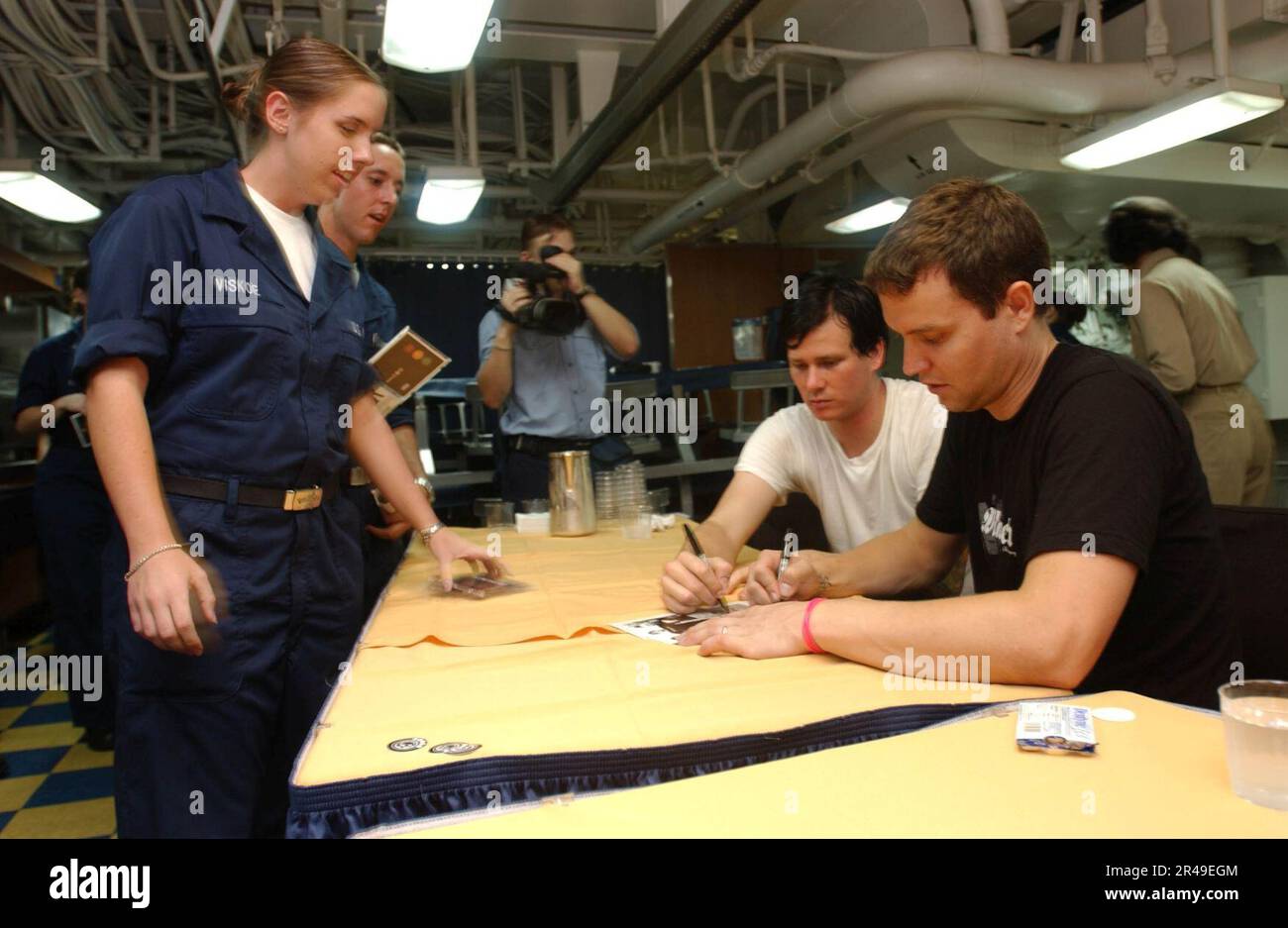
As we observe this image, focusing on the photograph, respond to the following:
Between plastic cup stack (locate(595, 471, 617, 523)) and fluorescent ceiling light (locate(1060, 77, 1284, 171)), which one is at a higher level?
fluorescent ceiling light (locate(1060, 77, 1284, 171))

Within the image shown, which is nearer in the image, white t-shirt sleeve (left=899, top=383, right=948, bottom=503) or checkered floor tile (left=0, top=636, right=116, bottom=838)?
white t-shirt sleeve (left=899, top=383, right=948, bottom=503)

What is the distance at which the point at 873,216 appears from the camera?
6.38 meters

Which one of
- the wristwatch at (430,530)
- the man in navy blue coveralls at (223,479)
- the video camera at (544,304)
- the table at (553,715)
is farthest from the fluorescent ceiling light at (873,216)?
the table at (553,715)

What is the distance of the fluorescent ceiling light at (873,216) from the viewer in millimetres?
5949

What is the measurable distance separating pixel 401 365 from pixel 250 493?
2.36ft

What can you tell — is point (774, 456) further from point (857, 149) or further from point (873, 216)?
point (873, 216)

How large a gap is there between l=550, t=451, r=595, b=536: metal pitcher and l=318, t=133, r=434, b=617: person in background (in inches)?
13.9

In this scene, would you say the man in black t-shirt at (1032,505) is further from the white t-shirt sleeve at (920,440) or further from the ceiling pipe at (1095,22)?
the ceiling pipe at (1095,22)

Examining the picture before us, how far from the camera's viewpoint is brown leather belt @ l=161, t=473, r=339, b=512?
1.35m

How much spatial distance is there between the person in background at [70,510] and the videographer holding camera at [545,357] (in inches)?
54.2

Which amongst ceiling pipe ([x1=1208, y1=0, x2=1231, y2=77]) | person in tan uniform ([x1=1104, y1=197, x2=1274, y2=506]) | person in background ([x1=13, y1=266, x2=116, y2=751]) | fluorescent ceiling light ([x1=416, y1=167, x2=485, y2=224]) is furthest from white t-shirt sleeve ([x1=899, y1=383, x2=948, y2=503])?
fluorescent ceiling light ([x1=416, y1=167, x2=485, y2=224])

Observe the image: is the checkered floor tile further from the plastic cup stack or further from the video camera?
the video camera

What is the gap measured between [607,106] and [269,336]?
9.48ft

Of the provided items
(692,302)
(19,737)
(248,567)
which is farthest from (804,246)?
(248,567)
